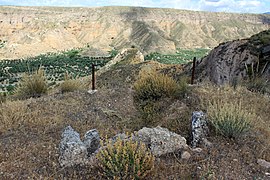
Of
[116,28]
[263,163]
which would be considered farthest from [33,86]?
[116,28]

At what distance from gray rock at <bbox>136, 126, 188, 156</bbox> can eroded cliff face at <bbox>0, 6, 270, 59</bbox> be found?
89.1 meters

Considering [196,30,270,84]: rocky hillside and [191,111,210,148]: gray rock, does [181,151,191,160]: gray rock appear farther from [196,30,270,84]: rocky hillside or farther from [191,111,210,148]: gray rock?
[196,30,270,84]: rocky hillside

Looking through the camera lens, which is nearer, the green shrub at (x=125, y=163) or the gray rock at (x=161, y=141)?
the green shrub at (x=125, y=163)

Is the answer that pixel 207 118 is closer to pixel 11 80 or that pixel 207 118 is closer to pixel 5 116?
pixel 5 116

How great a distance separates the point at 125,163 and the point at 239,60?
37.7 ft

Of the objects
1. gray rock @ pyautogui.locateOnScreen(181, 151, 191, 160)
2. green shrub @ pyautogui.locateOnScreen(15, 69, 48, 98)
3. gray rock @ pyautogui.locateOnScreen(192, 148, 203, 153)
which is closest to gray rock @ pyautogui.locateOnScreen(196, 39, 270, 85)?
green shrub @ pyautogui.locateOnScreen(15, 69, 48, 98)

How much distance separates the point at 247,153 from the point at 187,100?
303 centimetres

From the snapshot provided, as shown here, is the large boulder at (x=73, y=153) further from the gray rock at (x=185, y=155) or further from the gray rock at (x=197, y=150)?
the gray rock at (x=197, y=150)

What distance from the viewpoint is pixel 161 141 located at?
4.64m

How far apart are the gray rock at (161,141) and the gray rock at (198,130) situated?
0.27 metres

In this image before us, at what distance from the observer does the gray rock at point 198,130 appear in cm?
496

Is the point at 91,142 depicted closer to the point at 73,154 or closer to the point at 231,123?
the point at 73,154

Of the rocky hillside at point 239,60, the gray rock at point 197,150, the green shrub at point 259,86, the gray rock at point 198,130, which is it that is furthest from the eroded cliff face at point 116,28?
the gray rock at point 197,150

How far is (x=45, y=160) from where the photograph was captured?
454 cm
